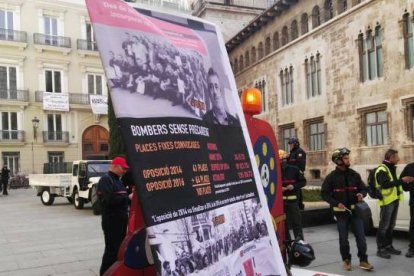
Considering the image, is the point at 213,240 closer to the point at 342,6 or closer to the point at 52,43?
the point at 342,6

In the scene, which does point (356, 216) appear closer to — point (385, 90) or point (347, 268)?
point (347, 268)

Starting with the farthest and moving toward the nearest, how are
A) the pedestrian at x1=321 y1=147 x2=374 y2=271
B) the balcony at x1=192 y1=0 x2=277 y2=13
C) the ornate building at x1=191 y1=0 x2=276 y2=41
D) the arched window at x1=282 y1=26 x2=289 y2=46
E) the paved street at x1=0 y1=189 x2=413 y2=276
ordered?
the balcony at x1=192 y1=0 x2=277 y2=13
the ornate building at x1=191 y1=0 x2=276 y2=41
the arched window at x1=282 y1=26 x2=289 y2=46
the paved street at x1=0 y1=189 x2=413 y2=276
the pedestrian at x1=321 y1=147 x2=374 y2=271

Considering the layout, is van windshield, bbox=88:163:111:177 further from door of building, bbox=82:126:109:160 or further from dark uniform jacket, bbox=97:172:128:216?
door of building, bbox=82:126:109:160

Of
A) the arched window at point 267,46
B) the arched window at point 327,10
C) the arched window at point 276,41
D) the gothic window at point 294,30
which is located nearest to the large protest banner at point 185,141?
the arched window at point 327,10

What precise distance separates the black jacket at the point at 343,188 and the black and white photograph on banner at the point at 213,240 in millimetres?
3944

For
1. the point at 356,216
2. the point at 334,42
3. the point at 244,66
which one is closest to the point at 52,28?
the point at 244,66

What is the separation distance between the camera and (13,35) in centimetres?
3634

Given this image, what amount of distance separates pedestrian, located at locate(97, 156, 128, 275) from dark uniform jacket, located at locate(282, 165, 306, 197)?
2698 millimetres

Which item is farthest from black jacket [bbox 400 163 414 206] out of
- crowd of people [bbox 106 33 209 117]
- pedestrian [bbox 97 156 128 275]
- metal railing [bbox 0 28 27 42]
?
metal railing [bbox 0 28 27 42]

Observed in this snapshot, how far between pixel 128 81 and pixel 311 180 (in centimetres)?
2536

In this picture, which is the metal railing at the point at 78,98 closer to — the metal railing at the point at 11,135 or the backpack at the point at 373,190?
the metal railing at the point at 11,135

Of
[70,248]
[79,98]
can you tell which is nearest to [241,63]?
[79,98]

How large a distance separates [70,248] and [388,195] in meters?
6.02

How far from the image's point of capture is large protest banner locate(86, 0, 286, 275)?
6.16ft
